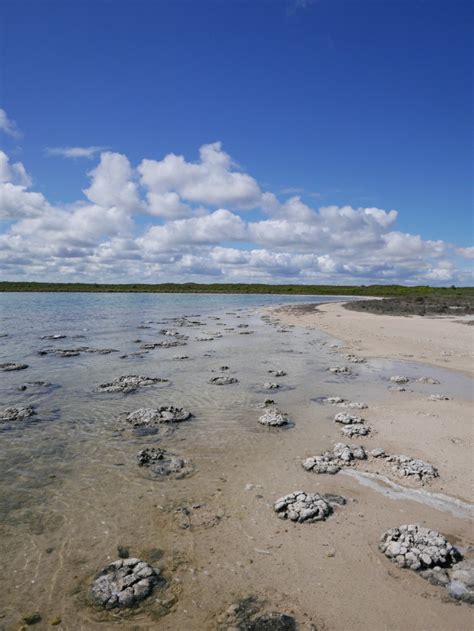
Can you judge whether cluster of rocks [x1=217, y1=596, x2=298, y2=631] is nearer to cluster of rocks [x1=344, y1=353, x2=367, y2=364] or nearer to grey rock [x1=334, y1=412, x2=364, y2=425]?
grey rock [x1=334, y1=412, x2=364, y2=425]

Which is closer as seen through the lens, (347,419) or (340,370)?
(347,419)

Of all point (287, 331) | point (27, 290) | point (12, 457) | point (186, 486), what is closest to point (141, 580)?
point (186, 486)

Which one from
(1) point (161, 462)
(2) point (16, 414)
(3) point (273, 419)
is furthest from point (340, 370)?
(2) point (16, 414)

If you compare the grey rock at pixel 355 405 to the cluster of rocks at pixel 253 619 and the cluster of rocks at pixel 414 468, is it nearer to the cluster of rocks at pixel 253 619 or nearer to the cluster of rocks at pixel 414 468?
the cluster of rocks at pixel 414 468

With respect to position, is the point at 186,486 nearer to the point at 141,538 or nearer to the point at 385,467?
the point at 141,538

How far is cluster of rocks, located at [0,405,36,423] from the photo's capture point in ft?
40.9

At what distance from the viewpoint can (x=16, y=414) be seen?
12758 mm

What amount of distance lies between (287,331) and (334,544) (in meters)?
31.3

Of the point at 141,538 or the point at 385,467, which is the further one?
the point at 385,467

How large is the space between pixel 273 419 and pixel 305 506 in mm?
4867

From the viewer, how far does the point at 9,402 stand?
47.9 feet

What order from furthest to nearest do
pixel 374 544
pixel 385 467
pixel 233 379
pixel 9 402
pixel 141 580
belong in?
pixel 233 379, pixel 9 402, pixel 385 467, pixel 374 544, pixel 141 580

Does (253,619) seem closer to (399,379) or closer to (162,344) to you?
(399,379)

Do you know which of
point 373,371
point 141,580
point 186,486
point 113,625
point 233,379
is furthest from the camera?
point 373,371
